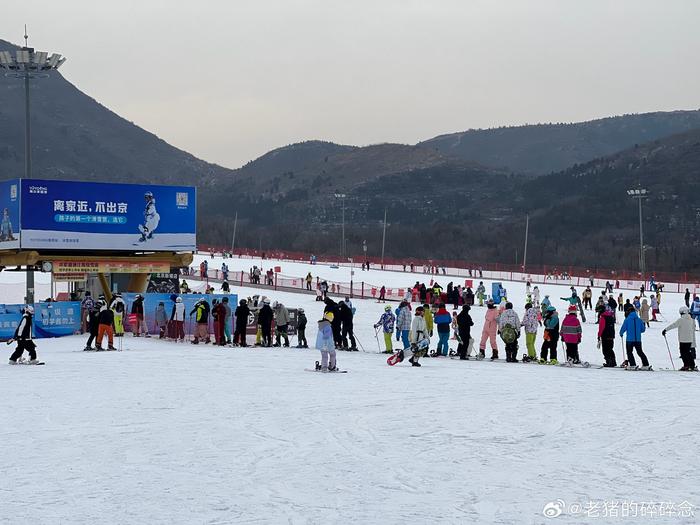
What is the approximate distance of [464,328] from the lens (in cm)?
2355

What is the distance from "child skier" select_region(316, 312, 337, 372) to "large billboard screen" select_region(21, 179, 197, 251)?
57.8ft

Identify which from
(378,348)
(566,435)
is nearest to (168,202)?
(378,348)

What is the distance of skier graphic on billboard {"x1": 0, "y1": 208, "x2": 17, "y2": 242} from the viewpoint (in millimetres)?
34562

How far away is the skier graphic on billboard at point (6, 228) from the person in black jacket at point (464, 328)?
685 inches

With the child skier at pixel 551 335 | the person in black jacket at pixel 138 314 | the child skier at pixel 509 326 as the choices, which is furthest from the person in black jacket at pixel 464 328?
the person in black jacket at pixel 138 314

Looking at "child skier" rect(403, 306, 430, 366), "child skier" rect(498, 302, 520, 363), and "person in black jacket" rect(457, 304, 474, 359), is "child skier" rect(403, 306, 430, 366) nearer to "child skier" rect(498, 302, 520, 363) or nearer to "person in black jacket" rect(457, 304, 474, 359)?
"person in black jacket" rect(457, 304, 474, 359)

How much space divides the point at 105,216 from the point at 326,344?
1867 cm

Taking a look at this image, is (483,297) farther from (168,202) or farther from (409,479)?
(409,479)

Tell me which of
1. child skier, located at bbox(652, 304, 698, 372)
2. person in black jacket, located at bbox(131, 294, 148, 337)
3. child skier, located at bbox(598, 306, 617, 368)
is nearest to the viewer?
child skier, located at bbox(652, 304, 698, 372)

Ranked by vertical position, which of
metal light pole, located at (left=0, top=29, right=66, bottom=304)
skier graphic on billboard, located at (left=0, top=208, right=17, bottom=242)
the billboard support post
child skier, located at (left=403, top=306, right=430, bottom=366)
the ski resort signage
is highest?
metal light pole, located at (left=0, top=29, right=66, bottom=304)

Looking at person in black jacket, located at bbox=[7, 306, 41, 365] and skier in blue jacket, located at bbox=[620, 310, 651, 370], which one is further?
skier in blue jacket, located at bbox=[620, 310, 651, 370]

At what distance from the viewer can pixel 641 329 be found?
2094 cm

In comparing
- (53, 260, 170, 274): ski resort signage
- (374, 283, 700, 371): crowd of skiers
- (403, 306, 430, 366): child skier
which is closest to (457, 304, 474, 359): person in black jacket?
(374, 283, 700, 371): crowd of skiers

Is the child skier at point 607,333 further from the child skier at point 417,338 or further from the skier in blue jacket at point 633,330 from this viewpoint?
the child skier at point 417,338
